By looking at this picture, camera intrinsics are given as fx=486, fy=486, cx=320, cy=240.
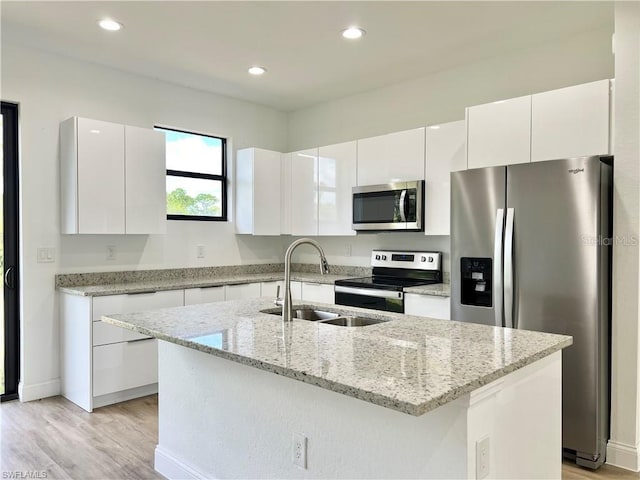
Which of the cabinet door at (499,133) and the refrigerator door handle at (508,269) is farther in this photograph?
the cabinet door at (499,133)

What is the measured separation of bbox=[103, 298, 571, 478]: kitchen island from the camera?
1.41 metres

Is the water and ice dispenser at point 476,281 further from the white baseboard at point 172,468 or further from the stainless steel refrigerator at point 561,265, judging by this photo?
the white baseboard at point 172,468

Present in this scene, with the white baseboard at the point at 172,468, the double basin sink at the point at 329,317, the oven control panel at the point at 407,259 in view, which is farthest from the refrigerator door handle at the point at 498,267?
the white baseboard at the point at 172,468

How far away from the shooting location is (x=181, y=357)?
2.41 m

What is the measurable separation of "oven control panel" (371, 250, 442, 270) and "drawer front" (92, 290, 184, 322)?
179cm

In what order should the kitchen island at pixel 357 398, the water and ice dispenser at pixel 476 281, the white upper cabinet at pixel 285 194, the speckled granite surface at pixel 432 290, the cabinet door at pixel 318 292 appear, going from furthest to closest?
the white upper cabinet at pixel 285 194 → the cabinet door at pixel 318 292 → the speckled granite surface at pixel 432 290 → the water and ice dispenser at pixel 476 281 → the kitchen island at pixel 357 398

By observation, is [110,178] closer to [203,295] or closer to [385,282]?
[203,295]

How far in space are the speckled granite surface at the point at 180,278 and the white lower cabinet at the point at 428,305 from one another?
5cm

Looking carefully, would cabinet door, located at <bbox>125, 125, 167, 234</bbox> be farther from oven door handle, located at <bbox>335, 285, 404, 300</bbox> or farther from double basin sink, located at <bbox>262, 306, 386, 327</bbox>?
double basin sink, located at <bbox>262, 306, 386, 327</bbox>

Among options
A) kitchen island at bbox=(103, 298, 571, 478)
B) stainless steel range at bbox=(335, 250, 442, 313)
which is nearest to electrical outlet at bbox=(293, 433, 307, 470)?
kitchen island at bbox=(103, 298, 571, 478)

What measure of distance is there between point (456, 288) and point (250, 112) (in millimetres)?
3081

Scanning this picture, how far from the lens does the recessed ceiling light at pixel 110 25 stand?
124 inches

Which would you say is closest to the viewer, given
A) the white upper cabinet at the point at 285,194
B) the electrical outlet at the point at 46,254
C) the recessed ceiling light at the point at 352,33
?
the recessed ceiling light at the point at 352,33

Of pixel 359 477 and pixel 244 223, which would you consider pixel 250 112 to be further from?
pixel 359 477
